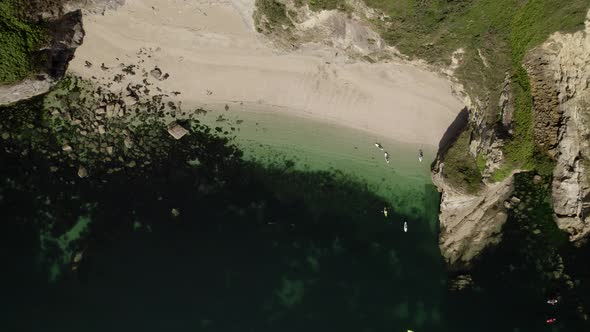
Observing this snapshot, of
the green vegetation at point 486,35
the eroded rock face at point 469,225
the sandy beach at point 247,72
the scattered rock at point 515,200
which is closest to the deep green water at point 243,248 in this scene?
the eroded rock face at point 469,225

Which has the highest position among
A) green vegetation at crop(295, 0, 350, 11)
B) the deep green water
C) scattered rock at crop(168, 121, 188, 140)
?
green vegetation at crop(295, 0, 350, 11)

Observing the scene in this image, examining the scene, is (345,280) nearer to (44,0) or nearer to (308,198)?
(308,198)

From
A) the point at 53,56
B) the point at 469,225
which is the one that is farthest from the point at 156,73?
the point at 469,225

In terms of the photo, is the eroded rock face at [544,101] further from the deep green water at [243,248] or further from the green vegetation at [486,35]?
the deep green water at [243,248]

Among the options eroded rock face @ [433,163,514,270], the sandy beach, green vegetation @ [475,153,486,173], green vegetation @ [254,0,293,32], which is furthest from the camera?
eroded rock face @ [433,163,514,270]

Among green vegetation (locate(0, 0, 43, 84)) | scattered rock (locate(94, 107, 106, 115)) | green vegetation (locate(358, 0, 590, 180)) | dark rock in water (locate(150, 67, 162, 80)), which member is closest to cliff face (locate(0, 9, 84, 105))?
green vegetation (locate(0, 0, 43, 84))

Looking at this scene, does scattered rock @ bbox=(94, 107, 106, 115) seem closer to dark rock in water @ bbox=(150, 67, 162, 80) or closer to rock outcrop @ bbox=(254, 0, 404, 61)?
dark rock in water @ bbox=(150, 67, 162, 80)

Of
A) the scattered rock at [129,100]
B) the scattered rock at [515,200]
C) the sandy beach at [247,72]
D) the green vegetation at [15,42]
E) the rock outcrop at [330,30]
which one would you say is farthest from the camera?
the scattered rock at [515,200]
